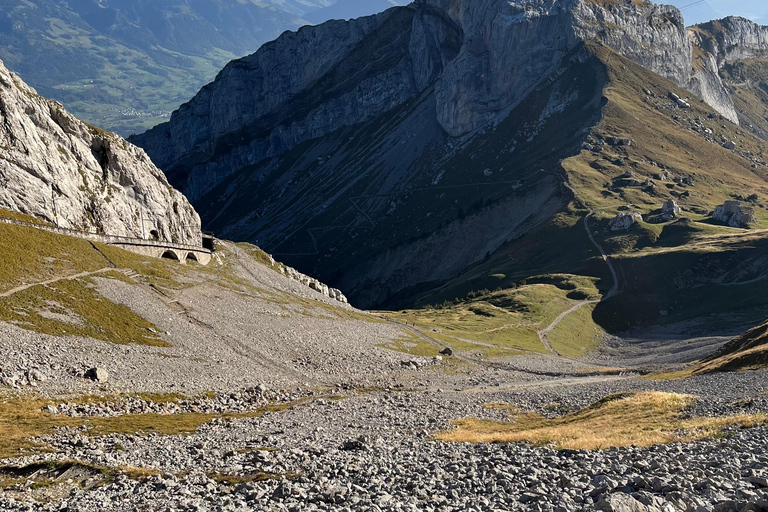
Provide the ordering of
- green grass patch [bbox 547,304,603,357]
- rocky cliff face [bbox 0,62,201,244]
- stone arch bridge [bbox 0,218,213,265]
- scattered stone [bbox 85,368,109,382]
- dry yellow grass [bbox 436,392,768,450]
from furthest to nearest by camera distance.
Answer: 1. green grass patch [bbox 547,304,603,357]
2. rocky cliff face [bbox 0,62,201,244]
3. stone arch bridge [bbox 0,218,213,265]
4. scattered stone [bbox 85,368,109,382]
5. dry yellow grass [bbox 436,392,768,450]

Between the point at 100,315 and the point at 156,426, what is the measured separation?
33.0 m

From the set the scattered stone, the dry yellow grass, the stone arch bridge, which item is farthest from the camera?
the stone arch bridge

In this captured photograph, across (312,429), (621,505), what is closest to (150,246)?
(312,429)

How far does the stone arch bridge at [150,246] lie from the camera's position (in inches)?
3997

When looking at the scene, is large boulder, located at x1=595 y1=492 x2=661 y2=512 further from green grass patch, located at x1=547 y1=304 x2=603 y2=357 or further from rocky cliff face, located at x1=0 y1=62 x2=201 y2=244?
green grass patch, located at x1=547 y1=304 x2=603 y2=357

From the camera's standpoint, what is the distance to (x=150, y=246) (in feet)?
403

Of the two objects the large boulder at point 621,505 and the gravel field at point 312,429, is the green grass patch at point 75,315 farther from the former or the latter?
the large boulder at point 621,505

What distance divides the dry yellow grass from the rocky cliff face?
8544 cm

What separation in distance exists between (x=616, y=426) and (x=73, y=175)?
104 m

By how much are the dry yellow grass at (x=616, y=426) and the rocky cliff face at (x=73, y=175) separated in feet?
280

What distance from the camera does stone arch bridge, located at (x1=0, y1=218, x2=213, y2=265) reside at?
102 meters

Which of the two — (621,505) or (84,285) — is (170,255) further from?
(621,505)

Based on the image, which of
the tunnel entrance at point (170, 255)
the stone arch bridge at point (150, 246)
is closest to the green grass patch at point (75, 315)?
the stone arch bridge at point (150, 246)

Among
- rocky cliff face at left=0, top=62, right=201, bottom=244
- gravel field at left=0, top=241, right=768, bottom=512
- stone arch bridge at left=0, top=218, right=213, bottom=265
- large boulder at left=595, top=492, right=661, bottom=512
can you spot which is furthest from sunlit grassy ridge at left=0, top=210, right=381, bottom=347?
large boulder at left=595, top=492, right=661, bottom=512
